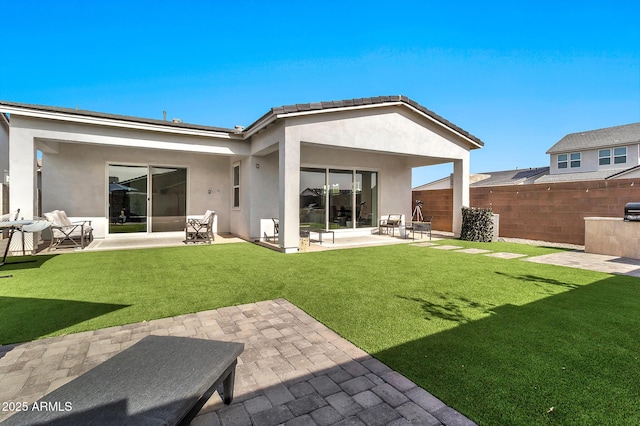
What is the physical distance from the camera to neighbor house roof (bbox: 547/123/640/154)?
23.5 m

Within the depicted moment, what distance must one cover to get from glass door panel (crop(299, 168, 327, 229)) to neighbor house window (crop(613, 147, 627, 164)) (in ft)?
84.2

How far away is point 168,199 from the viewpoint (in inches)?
492

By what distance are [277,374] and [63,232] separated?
9690 mm

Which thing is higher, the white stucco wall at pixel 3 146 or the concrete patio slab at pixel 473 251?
the white stucco wall at pixel 3 146

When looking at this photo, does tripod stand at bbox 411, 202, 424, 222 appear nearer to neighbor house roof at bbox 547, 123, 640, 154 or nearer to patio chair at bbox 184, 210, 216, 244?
patio chair at bbox 184, 210, 216, 244

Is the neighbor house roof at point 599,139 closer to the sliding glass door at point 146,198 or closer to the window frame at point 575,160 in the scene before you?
the window frame at point 575,160

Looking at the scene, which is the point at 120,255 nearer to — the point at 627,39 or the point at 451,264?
the point at 451,264

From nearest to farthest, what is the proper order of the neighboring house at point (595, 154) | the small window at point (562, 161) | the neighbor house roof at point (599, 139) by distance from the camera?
1. the neighboring house at point (595, 154)
2. the neighbor house roof at point (599, 139)
3. the small window at point (562, 161)

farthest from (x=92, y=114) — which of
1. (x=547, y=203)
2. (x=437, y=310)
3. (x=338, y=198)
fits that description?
(x=547, y=203)

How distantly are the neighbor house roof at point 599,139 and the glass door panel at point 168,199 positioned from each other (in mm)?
30421

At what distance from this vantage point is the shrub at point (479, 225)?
37.7 feet

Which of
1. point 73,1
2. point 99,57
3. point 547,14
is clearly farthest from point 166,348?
point 99,57

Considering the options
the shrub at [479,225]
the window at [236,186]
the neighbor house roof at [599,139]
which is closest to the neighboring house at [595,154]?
the neighbor house roof at [599,139]

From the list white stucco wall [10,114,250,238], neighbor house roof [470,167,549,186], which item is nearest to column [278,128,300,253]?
white stucco wall [10,114,250,238]
